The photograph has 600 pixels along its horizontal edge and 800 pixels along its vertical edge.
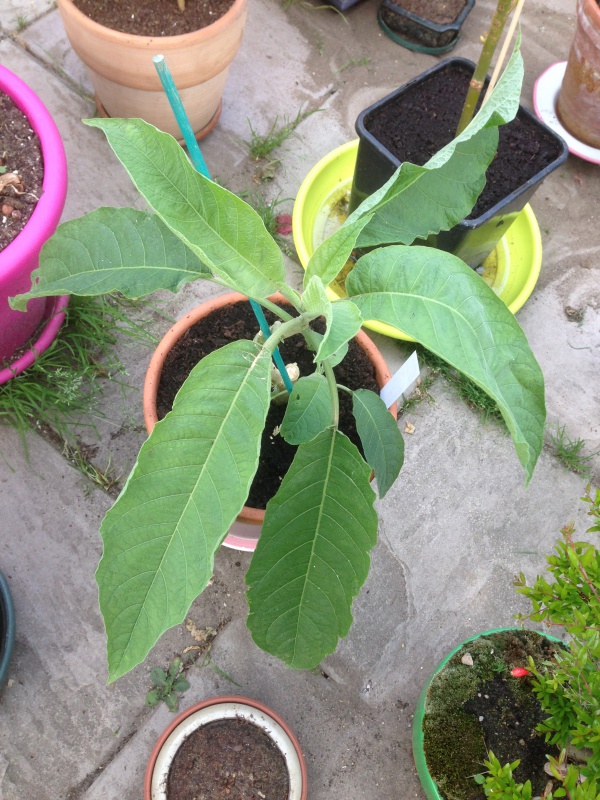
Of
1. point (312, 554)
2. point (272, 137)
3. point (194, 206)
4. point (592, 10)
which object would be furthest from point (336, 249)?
point (592, 10)

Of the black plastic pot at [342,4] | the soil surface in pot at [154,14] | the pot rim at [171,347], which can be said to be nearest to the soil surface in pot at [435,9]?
the black plastic pot at [342,4]

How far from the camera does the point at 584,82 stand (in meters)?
2.36

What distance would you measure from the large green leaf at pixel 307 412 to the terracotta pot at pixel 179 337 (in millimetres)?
301

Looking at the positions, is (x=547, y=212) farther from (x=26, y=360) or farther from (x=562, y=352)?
(x=26, y=360)

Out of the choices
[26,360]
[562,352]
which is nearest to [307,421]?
[26,360]

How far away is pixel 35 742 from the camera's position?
1687 mm

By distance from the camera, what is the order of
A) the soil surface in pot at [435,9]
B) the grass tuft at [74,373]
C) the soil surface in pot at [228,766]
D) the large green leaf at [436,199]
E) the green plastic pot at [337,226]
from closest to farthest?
the large green leaf at [436,199], the soil surface in pot at [228,766], the grass tuft at [74,373], the green plastic pot at [337,226], the soil surface in pot at [435,9]

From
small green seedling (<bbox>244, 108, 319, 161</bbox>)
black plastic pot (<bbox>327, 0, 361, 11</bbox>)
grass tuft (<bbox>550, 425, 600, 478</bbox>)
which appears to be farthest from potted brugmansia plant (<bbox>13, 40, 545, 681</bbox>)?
black plastic pot (<bbox>327, 0, 361, 11</bbox>)

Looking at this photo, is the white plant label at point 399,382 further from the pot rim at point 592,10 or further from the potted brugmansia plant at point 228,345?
the pot rim at point 592,10

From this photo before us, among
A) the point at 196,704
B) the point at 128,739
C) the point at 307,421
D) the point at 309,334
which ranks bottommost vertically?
the point at 128,739

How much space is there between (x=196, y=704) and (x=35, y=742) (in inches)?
16.9

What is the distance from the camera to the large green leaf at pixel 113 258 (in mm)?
1151

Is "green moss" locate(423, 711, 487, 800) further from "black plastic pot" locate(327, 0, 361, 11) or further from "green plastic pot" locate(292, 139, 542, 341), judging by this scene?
"black plastic pot" locate(327, 0, 361, 11)

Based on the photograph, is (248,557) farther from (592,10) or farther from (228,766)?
(592,10)
